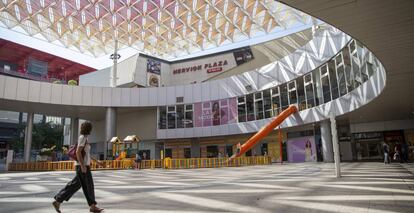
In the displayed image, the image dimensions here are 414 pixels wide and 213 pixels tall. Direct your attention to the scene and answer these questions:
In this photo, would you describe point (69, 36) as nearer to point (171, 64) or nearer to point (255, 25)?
point (171, 64)

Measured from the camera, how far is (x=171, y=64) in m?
47.7

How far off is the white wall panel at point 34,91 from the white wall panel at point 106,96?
688 centimetres

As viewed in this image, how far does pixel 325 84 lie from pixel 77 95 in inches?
1039

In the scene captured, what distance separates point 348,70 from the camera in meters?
21.0

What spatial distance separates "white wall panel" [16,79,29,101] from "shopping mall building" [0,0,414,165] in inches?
3.5

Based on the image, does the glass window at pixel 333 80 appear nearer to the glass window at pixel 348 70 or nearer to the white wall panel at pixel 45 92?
Result: the glass window at pixel 348 70

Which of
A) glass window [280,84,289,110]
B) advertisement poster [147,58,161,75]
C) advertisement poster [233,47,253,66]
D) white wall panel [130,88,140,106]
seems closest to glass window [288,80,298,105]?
glass window [280,84,289,110]

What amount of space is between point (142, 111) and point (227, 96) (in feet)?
40.9

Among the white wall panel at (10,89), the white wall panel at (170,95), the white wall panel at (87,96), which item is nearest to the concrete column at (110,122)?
the white wall panel at (87,96)

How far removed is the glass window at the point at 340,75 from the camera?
2197cm

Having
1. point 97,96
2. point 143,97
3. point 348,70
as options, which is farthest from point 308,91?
point 97,96

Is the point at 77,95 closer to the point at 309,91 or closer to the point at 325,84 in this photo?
the point at 309,91

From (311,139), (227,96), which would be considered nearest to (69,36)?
(227,96)

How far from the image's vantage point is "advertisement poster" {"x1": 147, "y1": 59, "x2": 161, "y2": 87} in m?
45.1
